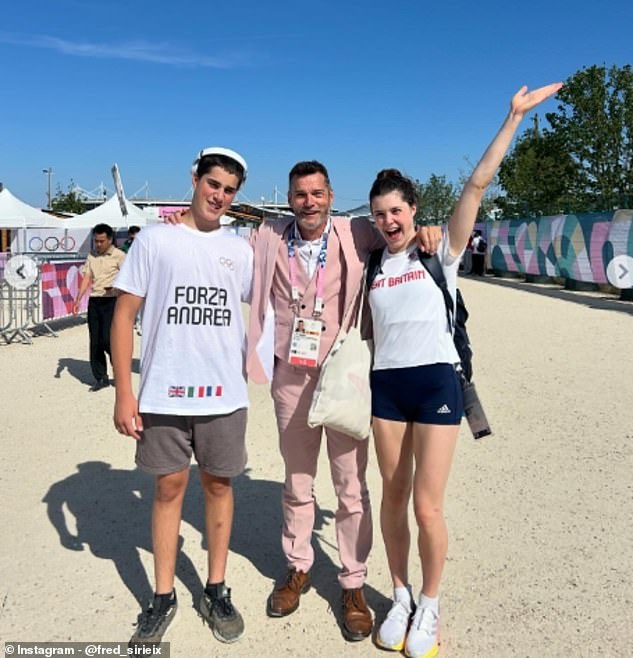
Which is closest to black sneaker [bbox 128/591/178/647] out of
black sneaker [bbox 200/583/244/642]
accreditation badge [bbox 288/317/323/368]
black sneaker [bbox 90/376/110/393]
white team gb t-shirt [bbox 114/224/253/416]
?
black sneaker [bbox 200/583/244/642]

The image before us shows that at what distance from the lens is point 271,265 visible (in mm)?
2803

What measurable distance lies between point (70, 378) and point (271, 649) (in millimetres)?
6047

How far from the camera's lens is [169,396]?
102 inches

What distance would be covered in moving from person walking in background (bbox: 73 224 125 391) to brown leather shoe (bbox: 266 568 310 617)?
4.97 m

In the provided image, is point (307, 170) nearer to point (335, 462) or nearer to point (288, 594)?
point (335, 462)

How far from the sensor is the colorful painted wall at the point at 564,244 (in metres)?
15.3

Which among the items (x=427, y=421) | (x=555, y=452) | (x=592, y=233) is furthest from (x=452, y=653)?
(x=592, y=233)

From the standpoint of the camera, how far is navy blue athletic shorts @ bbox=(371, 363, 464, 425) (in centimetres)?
254

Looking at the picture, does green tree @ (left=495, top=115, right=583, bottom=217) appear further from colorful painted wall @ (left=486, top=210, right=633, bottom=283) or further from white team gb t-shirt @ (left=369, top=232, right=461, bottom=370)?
white team gb t-shirt @ (left=369, top=232, right=461, bottom=370)

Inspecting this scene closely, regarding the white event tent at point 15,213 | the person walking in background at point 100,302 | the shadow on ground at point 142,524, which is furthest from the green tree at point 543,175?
the shadow on ground at point 142,524

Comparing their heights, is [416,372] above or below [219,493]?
above

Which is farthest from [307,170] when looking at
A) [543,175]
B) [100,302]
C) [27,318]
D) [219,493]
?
[543,175]

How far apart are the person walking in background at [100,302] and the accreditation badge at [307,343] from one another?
16.7 ft

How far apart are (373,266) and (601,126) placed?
88.7 ft
